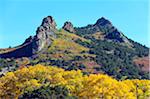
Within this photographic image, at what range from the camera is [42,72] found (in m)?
129

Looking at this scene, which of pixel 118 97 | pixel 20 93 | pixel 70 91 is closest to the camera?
pixel 118 97

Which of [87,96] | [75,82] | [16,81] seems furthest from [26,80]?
[87,96]

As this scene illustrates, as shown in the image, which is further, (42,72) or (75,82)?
(42,72)

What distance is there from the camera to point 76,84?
115812 mm

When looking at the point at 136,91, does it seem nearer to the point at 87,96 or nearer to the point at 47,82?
the point at 87,96

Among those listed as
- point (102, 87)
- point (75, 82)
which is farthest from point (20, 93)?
point (102, 87)

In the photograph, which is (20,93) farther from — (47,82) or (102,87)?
(102,87)

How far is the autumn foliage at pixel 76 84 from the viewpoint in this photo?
348 feet

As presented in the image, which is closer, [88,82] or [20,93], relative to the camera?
[88,82]

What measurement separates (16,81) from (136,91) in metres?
29.3

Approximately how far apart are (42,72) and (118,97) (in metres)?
28.9

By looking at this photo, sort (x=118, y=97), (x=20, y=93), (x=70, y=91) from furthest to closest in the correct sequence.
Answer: (x=20, y=93)
(x=70, y=91)
(x=118, y=97)

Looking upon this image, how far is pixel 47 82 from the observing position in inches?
4943

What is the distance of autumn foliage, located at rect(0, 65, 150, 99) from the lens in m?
106
